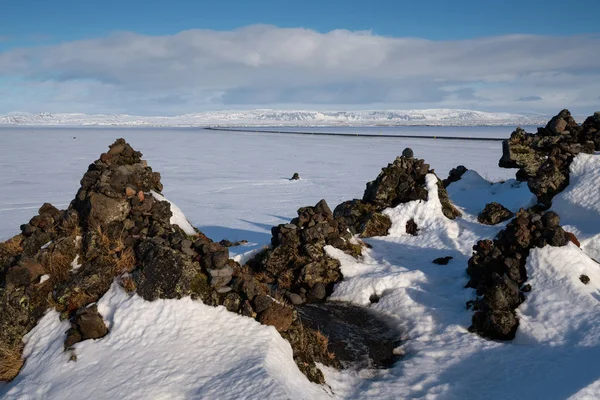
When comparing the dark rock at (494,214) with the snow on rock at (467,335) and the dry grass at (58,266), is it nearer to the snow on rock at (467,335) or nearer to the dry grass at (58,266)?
the snow on rock at (467,335)

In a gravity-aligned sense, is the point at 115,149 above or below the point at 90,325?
above

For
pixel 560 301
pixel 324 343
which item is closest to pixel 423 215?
pixel 560 301

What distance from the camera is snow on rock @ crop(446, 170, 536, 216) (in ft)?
60.8

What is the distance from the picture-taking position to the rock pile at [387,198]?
17000 mm

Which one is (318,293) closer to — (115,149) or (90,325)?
(90,325)

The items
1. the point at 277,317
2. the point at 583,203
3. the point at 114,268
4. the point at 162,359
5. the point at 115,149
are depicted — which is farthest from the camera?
the point at 583,203

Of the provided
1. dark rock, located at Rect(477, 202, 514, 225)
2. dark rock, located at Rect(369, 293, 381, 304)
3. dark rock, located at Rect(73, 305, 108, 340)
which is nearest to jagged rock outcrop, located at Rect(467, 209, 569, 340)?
dark rock, located at Rect(369, 293, 381, 304)

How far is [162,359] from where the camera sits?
779 centimetres

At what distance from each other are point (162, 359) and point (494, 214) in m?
13.3

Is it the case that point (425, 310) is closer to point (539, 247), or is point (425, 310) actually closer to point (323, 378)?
point (539, 247)

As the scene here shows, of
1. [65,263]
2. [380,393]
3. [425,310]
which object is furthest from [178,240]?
[425,310]

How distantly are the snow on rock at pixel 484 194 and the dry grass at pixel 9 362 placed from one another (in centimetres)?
1516

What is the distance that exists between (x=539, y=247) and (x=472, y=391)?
4575 millimetres

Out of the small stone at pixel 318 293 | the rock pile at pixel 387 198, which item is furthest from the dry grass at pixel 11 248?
the rock pile at pixel 387 198
